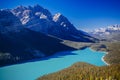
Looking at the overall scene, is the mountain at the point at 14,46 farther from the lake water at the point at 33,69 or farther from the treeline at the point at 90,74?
the treeline at the point at 90,74

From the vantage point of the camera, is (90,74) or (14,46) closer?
(90,74)

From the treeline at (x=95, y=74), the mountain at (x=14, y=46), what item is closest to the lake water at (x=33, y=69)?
the mountain at (x=14, y=46)

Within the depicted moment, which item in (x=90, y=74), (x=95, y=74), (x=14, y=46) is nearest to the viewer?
(x=95, y=74)

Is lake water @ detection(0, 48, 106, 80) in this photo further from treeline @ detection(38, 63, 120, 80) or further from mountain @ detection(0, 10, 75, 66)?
treeline @ detection(38, 63, 120, 80)

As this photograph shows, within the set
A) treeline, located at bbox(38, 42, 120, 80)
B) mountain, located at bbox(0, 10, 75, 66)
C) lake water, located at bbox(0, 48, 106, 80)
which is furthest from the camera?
mountain, located at bbox(0, 10, 75, 66)

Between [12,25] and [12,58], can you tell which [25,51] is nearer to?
[12,58]

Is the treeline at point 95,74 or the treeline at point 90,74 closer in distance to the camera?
the treeline at point 95,74

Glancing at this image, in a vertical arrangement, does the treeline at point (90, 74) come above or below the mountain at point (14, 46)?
below

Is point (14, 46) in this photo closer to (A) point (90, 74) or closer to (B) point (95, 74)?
(A) point (90, 74)

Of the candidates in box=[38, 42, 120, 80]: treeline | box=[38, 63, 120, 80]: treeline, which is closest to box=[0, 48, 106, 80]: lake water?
box=[38, 42, 120, 80]: treeline

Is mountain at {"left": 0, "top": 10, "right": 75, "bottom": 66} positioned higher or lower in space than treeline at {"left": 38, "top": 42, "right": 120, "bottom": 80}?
higher

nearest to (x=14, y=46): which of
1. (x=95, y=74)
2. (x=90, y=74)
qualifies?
(x=90, y=74)

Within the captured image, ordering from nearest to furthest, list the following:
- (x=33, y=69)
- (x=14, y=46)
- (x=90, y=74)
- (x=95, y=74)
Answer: (x=95, y=74)
(x=90, y=74)
(x=33, y=69)
(x=14, y=46)

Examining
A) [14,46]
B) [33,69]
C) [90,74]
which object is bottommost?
[90,74]
